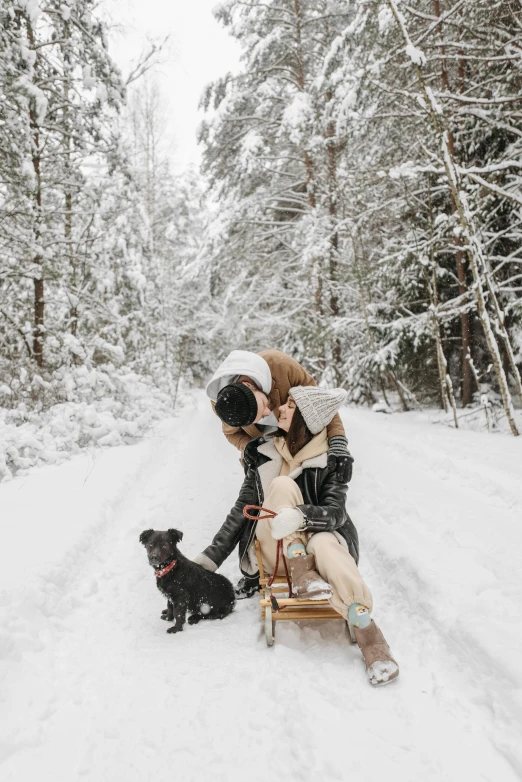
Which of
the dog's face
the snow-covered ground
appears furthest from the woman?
the dog's face

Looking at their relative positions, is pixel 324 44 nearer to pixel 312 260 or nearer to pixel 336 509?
pixel 312 260

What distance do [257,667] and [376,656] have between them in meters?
0.59

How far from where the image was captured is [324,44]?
1284 centimetres

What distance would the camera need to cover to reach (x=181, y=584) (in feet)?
8.63

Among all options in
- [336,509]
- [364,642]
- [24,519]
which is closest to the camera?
[364,642]

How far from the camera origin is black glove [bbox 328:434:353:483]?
2.76m

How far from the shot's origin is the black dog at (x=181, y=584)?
8.37 feet

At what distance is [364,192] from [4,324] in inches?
299

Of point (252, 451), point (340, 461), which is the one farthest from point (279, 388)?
point (340, 461)

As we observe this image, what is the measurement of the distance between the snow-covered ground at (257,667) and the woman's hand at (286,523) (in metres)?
0.61

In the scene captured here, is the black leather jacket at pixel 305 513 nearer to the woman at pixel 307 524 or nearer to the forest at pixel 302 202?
the woman at pixel 307 524

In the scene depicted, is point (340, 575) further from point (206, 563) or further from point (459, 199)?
point (459, 199)

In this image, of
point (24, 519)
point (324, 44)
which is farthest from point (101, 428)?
point (324, 44)

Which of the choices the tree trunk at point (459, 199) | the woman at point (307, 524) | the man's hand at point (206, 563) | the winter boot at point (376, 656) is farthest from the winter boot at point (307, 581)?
the tree trunk at point (459, 199)
